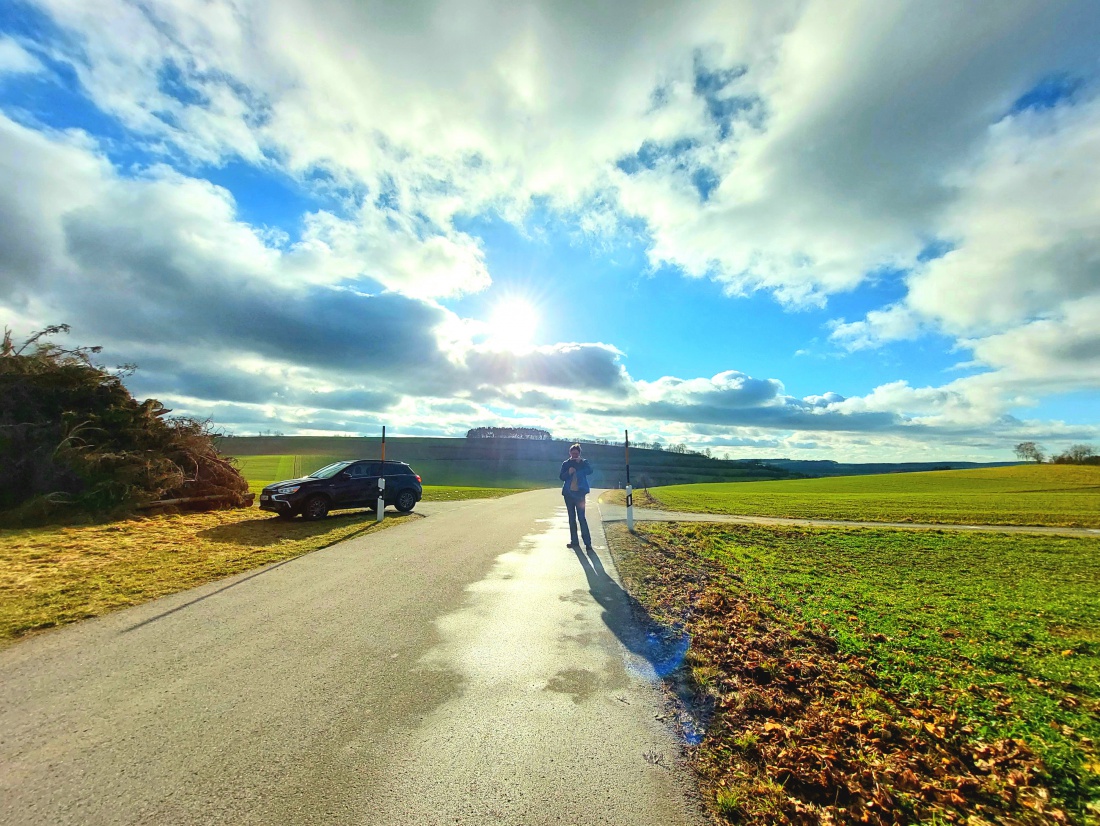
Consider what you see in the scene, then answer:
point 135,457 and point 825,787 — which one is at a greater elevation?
point 135,457

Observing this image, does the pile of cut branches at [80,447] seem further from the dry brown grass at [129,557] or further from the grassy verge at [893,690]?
the grassy verge at [893,690]

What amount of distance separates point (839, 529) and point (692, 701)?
12.4 m

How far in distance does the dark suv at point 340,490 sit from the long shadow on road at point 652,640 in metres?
9.56

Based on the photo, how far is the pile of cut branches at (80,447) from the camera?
39.2ft

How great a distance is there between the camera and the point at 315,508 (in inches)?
538

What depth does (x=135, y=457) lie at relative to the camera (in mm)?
12828

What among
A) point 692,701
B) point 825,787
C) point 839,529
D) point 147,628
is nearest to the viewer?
point 825,787

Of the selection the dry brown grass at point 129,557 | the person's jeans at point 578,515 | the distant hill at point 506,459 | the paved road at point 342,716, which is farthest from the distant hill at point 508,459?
the paved road at point 342,716

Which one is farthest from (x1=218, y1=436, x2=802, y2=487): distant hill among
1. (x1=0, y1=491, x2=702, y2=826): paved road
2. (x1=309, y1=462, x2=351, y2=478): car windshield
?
(x1=0, y1=491, x2=702, y2=826): paved road

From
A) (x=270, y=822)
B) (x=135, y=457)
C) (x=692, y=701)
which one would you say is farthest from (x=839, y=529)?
(x=135, y=457)

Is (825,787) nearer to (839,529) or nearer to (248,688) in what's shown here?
(248,688)

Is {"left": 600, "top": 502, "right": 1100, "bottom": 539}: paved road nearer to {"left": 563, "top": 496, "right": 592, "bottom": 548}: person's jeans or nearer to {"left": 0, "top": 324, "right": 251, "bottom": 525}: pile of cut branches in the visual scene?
{"left": 563, "top": 496, "right": 592, "bottom": 548}: person's jeans

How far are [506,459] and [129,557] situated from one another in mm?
95706

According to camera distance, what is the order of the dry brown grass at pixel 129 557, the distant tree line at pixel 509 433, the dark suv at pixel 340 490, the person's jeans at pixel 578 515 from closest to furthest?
1. the dry brown grass at pixel 129 557
2. the person's jeans at pixel 578 515
3. the dark suv at pixel 340 490
4. the distant tree line at pixel 509 433
